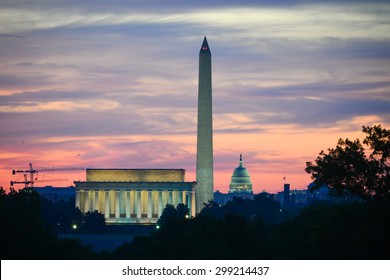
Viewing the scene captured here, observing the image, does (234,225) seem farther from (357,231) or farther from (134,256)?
(357,231)

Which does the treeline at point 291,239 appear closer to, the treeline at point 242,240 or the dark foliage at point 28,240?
the treeline at point 242,240


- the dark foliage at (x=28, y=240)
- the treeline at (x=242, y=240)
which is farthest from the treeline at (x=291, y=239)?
the dark foliage at (x=28, y=240)

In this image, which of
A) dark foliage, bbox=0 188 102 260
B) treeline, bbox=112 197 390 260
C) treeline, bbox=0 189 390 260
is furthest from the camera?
dark foliage, bbox=0 188 102 260

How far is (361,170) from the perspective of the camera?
112 metres

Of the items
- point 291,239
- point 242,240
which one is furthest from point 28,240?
point 291,239

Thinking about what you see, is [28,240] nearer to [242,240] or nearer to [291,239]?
[242,240]

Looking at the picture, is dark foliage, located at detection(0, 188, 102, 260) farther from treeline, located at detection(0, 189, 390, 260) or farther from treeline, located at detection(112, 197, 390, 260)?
treeline, located at detection(112, 197, 390, 260)

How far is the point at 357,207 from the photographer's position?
116938 millimetres

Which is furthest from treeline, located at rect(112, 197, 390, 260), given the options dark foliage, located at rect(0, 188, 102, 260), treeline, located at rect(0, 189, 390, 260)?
dark foliage, located at rect(0, 188, 102, 260)

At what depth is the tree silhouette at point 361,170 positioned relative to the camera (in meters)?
111

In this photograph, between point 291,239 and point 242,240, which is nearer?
point 242,240

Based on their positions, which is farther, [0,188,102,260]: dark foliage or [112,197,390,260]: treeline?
[0,188,102,260]: dark foliage

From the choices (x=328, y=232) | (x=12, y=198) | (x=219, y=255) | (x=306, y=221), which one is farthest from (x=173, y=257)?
(x=12, y=198)

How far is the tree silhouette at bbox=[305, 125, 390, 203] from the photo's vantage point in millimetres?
110562
